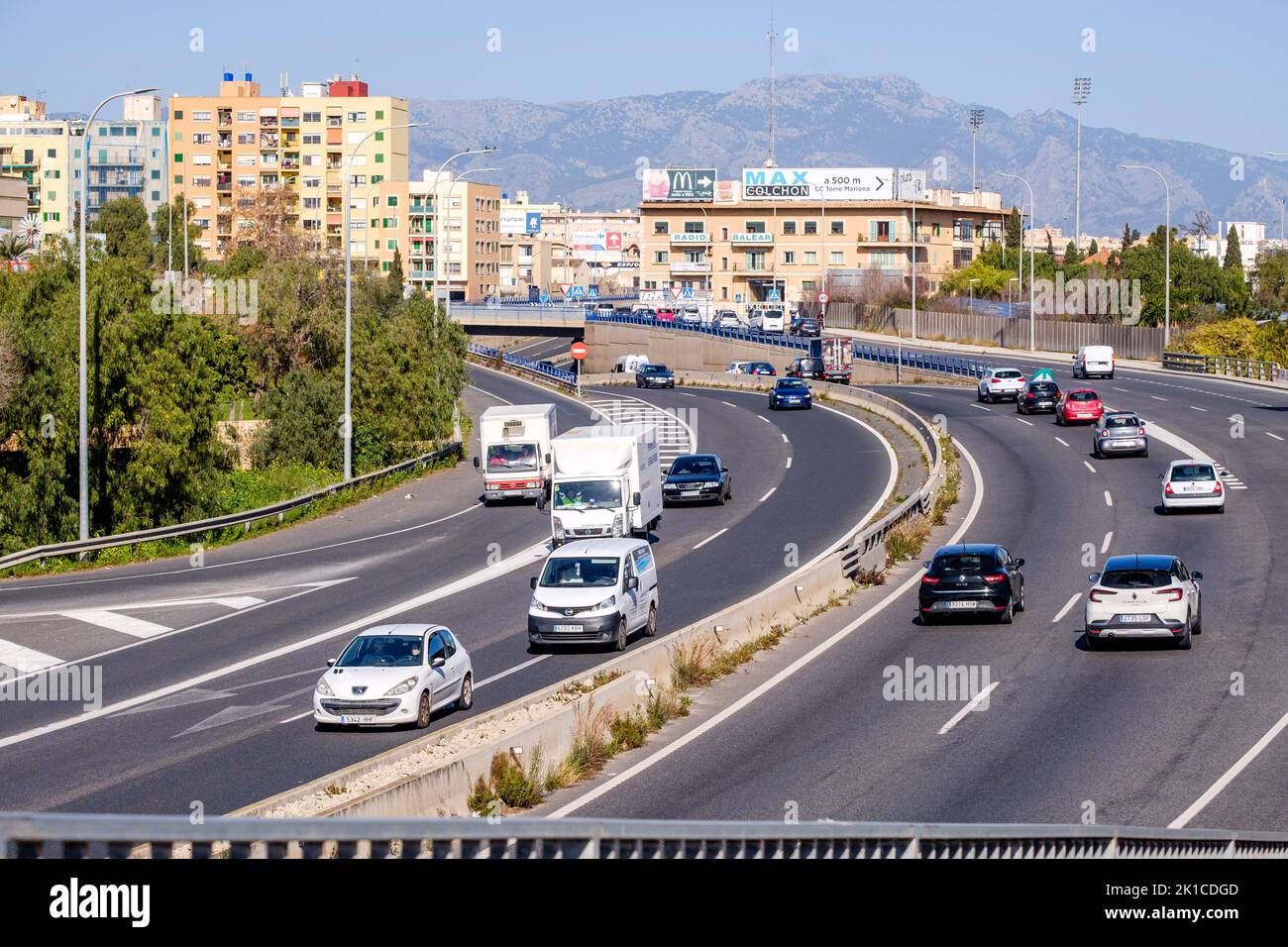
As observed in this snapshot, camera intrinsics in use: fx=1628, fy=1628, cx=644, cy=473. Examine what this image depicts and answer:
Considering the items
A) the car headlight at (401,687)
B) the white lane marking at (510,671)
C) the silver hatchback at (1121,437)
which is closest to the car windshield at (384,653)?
the car headlight at (401,687)

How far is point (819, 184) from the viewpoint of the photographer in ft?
536

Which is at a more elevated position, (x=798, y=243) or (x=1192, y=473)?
(x=798, y=243)

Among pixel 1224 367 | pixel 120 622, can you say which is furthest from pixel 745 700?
pixel 1224 367

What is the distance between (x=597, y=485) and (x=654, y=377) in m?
51.9

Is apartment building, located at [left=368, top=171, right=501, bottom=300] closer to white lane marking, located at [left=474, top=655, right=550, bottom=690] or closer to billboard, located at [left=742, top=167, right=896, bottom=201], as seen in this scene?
billboard, located at [left=742, top=167, right=896, bottom=201]

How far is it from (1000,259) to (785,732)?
152 meters

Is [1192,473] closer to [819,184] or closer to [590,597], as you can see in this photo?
[590,597]

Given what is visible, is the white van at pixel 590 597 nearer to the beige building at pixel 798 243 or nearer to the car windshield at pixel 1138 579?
the car windshield at pixel 1138 579

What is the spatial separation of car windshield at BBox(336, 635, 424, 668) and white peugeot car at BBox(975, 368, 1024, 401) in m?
54.5

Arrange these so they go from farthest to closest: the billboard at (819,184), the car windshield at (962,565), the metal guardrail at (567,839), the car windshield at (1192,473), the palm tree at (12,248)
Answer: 1. the billboard at (819,184)
2. the palm tree at (12,248)
3. the car windshield at (1192,473)
4. the car windshield at (962,565)
5. the metal guardrail at (567,839)

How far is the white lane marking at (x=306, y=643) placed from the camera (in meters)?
23.3

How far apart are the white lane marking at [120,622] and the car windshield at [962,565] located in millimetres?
14761

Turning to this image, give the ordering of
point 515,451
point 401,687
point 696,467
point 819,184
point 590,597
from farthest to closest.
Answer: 1. point 819,184
2. point 515,451
3. point 696,467
4. point 590,597
5. point 401,687

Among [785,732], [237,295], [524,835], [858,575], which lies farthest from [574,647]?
[237,295]
